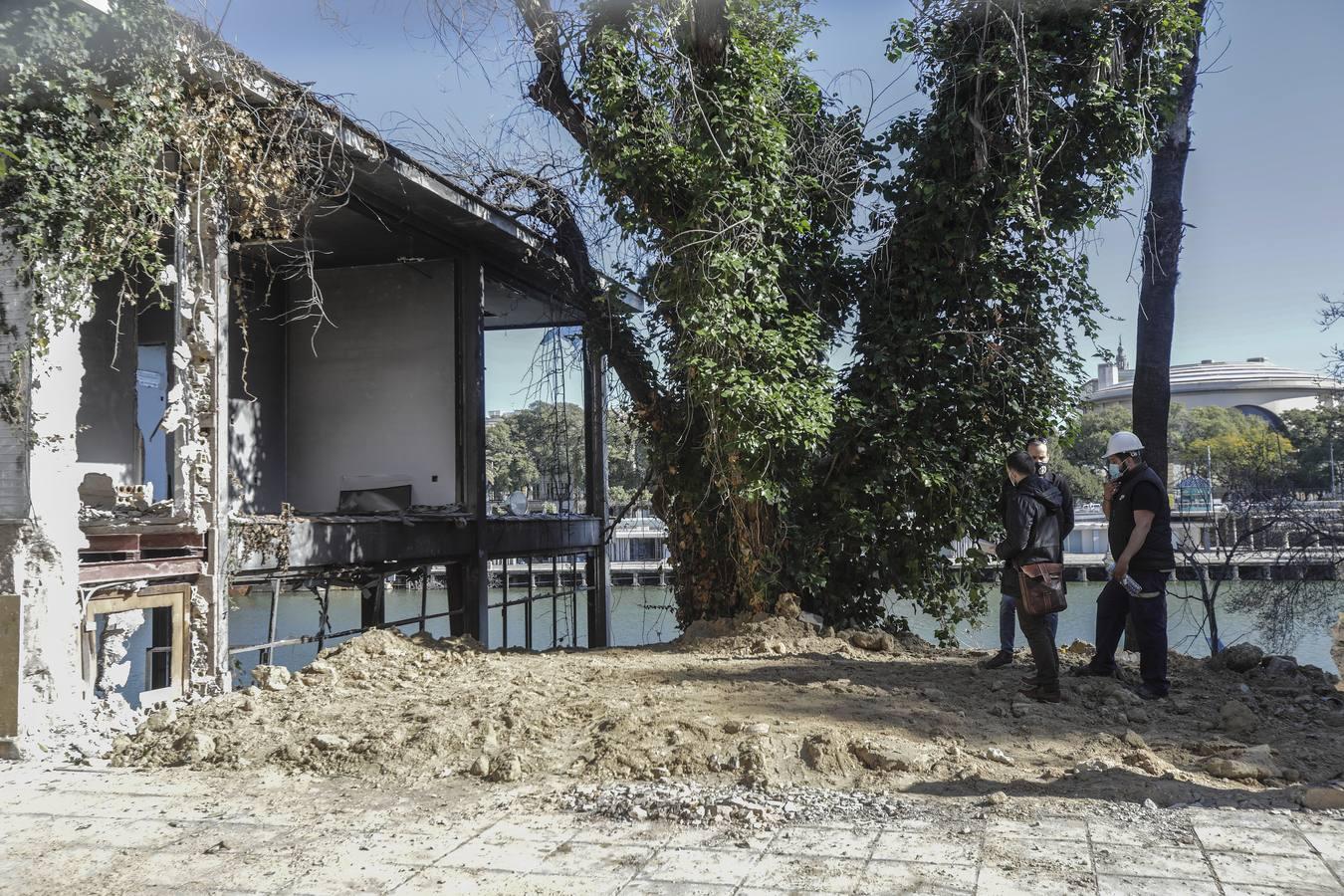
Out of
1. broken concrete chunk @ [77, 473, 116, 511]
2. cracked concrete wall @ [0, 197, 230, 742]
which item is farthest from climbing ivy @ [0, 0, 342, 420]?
broken concrete chunk @ [77, 473, 116, 511]

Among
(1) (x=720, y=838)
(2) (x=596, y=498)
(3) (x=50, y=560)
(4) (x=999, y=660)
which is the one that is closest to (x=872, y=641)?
(4) (x=999, y=660)

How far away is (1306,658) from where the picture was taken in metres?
19.7

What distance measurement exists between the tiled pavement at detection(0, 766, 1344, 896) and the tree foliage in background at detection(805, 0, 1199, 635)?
18.6 ft

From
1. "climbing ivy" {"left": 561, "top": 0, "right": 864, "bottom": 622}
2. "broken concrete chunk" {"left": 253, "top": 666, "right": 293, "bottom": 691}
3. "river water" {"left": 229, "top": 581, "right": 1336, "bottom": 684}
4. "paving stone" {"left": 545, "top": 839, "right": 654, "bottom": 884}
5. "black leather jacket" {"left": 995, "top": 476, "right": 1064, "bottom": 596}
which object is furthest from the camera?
"river water" {"left": 229, "top": 581, "right": 1336, "bottom": 684}

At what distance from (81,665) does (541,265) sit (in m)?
7.45

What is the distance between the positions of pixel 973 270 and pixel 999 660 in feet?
13.5

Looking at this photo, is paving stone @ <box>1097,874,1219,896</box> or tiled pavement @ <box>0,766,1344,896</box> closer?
paving stone @ <box>1097,874,1219,896</box>

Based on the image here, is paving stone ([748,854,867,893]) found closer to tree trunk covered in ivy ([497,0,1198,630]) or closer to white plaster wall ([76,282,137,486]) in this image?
tree trunk covered in ivy ([497,0,1198,630])

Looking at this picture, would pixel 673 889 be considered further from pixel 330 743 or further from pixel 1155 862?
pixel 330 743

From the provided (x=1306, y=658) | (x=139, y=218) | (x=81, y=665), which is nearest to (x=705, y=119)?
(x=139, y=218)

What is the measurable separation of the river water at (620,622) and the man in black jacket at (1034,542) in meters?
11.5

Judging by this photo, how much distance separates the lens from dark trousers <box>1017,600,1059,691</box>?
6.14m

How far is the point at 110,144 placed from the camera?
21.5 feet

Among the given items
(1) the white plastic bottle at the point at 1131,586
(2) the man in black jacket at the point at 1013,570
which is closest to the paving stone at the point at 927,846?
(2) the man in black jacket at the point at 1013,570
